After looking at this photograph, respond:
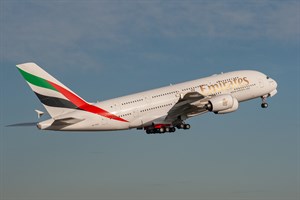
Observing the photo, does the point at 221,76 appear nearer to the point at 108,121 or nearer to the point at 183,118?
the point at 183,118

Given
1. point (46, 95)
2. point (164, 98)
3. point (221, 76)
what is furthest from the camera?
point (221, 76)

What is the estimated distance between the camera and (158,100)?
199ft

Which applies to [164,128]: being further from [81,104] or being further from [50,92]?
[50,92]

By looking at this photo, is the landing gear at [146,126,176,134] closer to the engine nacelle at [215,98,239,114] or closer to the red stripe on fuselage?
the engine nacelle at [215,98,239,114]

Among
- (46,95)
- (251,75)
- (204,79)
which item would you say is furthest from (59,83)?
(251,75)

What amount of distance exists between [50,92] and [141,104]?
10322 mm

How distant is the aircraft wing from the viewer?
5856cm

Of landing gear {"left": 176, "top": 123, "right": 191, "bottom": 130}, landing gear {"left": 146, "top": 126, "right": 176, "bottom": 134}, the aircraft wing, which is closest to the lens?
the aircraft wing

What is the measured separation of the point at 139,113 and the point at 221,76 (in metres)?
13.0

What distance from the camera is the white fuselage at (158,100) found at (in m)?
57.0

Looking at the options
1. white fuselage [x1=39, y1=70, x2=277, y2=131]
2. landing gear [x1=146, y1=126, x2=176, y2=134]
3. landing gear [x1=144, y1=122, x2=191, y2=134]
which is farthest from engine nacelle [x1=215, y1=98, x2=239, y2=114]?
landing gear [x1=146, y1=126, x2=176, y2=134]

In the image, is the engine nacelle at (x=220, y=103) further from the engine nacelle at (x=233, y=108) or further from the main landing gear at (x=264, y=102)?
the main landing gear at (x=264, y=102)

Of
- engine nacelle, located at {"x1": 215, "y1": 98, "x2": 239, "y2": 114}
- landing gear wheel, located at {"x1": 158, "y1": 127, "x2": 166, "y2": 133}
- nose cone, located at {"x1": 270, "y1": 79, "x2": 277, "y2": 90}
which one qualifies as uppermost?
nose cone, located at {"x1": 270, "y1": 79, "x2": 277, "y2": 90}

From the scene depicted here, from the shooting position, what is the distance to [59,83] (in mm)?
57594
